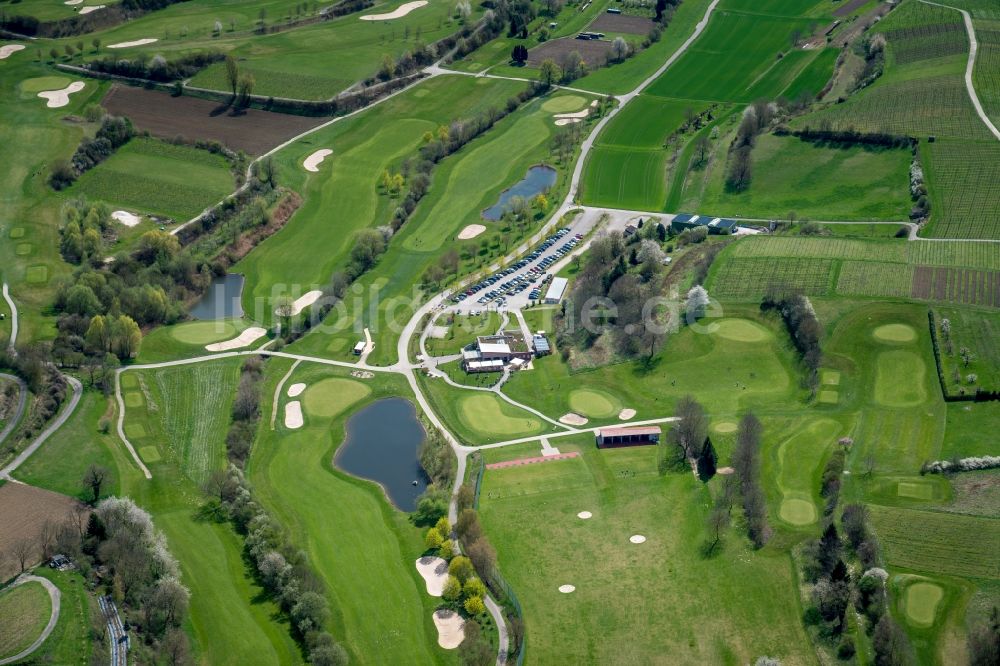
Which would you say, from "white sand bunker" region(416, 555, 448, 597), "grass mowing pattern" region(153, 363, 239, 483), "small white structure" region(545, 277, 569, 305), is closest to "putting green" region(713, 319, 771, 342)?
"small white structure" region(545, 277, 569, 305)

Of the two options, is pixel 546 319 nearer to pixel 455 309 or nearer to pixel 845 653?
pixel 455 309

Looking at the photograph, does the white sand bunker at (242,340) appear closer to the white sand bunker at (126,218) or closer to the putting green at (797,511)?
the white sand bunker at (126,218)

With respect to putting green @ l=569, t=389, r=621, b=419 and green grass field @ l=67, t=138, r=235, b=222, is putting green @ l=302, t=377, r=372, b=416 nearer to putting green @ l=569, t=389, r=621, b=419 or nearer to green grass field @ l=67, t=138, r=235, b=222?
putting green @ l=569, t=389, r=621, b=419

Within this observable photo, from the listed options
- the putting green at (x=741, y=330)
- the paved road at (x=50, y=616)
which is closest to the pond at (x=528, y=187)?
the putting green at (x=741, y=330)

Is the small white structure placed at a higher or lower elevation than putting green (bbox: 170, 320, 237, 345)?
higher

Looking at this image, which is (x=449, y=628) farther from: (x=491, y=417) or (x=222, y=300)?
(x=222, y=300)

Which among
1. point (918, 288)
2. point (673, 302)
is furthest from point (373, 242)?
point (918, 288)
